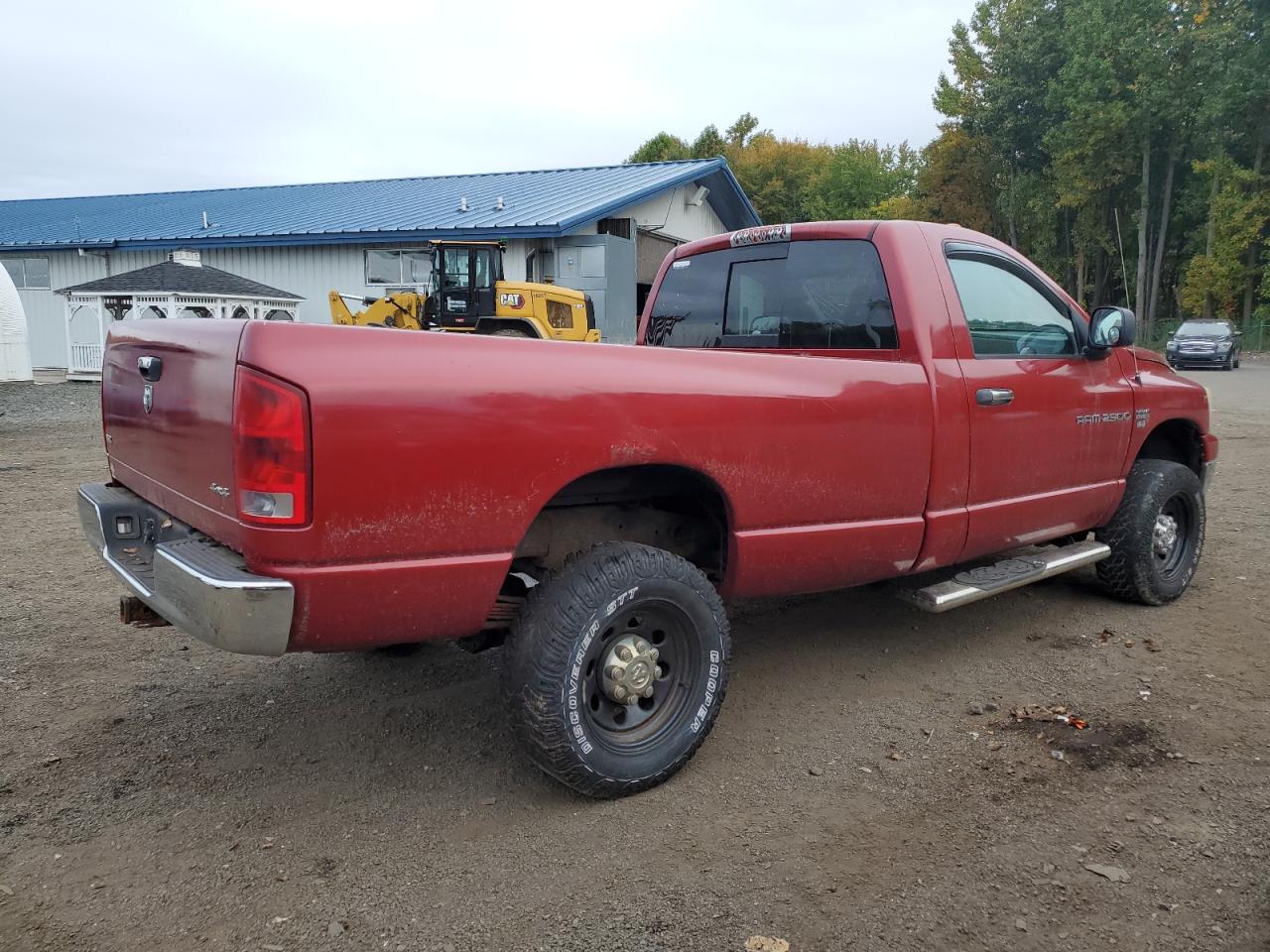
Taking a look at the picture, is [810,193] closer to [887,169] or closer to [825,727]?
[887,169]

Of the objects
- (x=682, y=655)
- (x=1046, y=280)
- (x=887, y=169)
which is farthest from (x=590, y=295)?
(x=887, y=169)

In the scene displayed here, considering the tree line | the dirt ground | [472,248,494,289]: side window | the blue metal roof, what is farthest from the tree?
the dirt ground

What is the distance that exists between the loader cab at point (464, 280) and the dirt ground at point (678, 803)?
1354 cm

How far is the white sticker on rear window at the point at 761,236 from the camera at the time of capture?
4.38 meters

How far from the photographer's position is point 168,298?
19.1 metres

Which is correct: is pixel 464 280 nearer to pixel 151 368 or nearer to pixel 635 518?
pixel 635 518

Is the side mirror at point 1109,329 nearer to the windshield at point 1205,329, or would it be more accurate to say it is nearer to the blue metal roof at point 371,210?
the blue metal roof at point 371,210

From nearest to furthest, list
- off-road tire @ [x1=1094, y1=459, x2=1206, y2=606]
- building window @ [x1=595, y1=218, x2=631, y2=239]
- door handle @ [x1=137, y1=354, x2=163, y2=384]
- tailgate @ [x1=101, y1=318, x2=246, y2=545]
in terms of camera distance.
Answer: tailgate @ [x1=101, y1=318, x2=246, y2=545]
door handle @ [x1=137, y1=354, x2=163, y2=384]
off-road tire @ [x1=1094, y1=459, x2=1206, y2=606]
building window @ [x1=595, y1=218, x2=631, y2=239]

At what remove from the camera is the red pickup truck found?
8.21ft

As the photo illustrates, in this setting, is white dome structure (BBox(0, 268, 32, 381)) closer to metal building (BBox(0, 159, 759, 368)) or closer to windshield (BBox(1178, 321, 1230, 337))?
metal building (BBox(0, 159, 759, 368))

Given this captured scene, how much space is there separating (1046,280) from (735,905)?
137 inches

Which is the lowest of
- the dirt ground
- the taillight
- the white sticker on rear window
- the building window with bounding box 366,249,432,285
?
the dirt ground

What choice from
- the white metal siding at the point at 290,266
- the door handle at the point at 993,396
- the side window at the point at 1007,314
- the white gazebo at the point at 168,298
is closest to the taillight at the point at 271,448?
the door handle at the point at 993,396

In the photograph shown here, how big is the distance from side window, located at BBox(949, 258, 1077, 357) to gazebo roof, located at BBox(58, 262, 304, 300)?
722 inches
